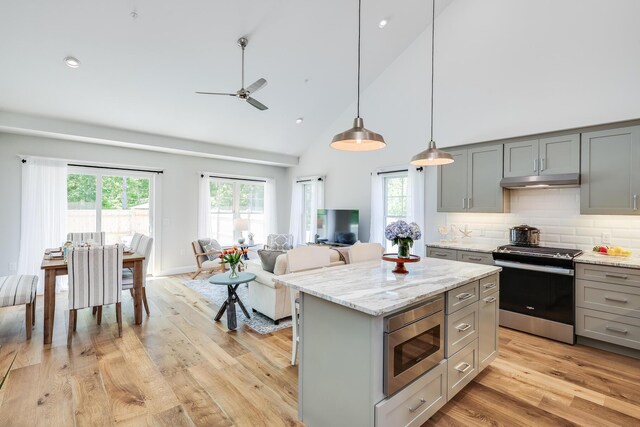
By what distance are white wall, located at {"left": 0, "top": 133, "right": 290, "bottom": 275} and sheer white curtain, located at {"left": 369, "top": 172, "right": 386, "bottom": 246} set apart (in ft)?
10.4

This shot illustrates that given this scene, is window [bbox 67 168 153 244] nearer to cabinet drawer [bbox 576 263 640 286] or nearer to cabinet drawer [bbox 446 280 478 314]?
cabinet drawer [bbox 446 280 478 314]

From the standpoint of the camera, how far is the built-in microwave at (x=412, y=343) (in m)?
1.70

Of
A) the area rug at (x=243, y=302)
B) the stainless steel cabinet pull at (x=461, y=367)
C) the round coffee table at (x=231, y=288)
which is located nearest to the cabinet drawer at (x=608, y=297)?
the stainless steel cabinet pull at (x=461, y=367)

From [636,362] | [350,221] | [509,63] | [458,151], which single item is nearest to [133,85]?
[350,221]

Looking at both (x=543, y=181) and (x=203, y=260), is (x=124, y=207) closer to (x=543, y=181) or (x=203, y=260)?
(x=203, y=260)

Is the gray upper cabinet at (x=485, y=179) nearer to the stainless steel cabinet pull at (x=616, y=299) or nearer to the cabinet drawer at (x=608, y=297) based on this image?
the cabinet drawer at (x=608, y=297)

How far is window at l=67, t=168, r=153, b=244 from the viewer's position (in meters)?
5.55

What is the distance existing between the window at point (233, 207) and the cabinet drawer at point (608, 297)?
6.40 m

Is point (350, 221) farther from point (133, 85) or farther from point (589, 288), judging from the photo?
point (133, 85)

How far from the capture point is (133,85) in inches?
178

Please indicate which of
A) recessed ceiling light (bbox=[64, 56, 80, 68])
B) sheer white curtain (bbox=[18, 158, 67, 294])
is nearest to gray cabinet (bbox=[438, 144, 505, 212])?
recessed ceiling light (bbox=[64, 56, 80, 68])

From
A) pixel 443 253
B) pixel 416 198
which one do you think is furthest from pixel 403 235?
pixel 416 198

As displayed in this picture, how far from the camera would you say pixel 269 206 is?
318 inches

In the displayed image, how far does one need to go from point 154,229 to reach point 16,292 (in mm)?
3063
